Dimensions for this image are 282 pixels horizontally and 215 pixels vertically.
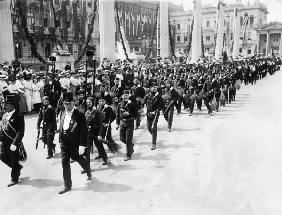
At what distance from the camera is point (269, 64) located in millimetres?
41031

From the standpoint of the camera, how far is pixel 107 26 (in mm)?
18953

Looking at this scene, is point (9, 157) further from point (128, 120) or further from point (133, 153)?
point (133, 153)

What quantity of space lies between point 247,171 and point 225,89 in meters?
10.1

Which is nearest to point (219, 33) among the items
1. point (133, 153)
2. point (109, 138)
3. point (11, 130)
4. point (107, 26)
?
point (107, 26)

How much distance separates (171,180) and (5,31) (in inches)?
606

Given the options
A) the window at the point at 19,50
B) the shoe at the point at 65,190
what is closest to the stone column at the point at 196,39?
the window at the point at 19,50

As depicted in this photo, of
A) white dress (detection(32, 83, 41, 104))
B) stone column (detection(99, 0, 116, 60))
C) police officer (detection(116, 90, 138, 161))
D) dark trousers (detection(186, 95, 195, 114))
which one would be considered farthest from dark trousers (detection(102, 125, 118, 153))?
stone column (detection(99, 0, 116, 60))

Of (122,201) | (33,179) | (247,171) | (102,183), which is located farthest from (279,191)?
(33,179)

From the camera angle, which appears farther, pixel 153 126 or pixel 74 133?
pixel 153 126

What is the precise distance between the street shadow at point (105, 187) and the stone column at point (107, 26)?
1350 centimetres

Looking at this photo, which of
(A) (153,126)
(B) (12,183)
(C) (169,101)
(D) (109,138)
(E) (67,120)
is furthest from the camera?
(C) (169,101)

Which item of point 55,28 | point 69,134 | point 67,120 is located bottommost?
point 69,134

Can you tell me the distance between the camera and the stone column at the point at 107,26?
1877 centimetres

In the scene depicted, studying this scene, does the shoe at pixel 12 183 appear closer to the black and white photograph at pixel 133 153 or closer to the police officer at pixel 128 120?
the black and white photograph at pixel 133 153
